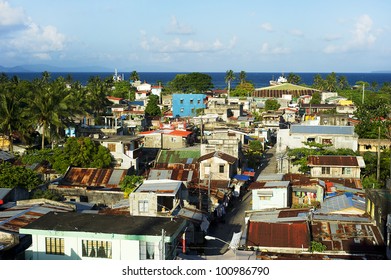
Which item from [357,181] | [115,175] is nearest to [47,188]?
[115,175]

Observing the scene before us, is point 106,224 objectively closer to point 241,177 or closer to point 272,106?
point 241,177

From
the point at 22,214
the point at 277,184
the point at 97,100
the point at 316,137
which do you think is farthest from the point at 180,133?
the point at 22,214

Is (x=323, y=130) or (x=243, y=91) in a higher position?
(x=243, y=91)

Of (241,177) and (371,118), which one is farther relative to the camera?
(371,118)

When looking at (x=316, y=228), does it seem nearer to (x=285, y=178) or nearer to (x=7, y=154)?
(x=285, y=178)

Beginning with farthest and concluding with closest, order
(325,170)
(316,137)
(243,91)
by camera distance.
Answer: (243,91) < (316,137) < (325,170)

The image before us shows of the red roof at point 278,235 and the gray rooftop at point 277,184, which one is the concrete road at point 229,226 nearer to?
the red roof at point 278,235
